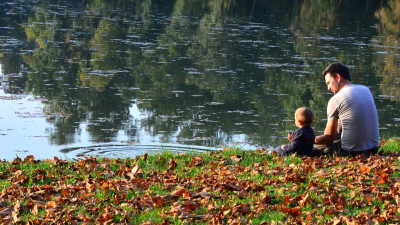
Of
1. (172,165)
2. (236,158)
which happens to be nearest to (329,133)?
(236,158)

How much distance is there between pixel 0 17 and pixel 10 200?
110 feet

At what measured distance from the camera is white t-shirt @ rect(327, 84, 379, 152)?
934cm

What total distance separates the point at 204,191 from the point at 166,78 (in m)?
15.4

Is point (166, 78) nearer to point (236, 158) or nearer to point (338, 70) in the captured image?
point (236, 158)

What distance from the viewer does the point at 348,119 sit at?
939cm

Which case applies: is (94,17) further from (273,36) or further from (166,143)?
(166,143)

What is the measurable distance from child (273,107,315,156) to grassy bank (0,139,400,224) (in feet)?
1.18

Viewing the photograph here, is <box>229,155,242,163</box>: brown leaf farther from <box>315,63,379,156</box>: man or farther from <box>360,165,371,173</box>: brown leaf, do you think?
<box>360,165,371,173</box>: brown leaf

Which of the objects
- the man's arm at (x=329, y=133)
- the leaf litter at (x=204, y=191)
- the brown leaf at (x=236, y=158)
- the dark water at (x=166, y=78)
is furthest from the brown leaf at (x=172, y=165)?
the dark water at (x=166, y=78)

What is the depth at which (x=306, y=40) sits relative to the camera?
A: 34.1 m

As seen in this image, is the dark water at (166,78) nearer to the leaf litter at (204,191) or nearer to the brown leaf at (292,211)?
the leaf litter at (204,191)

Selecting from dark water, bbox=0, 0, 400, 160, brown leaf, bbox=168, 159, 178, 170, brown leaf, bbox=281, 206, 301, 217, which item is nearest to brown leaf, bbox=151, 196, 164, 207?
brown leaf, bbox=281, 206, 301, 217

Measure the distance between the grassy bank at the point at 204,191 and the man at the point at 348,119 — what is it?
0.35 meters

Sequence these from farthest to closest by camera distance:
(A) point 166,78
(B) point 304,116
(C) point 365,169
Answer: (A) point 166,78
(B) point 304,116
(C) point 365,169
